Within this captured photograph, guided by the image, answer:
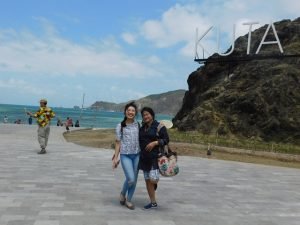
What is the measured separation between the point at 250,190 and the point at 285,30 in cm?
2980

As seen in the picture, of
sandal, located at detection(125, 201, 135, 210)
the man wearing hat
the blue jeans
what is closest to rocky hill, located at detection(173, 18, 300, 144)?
the man wearing hat

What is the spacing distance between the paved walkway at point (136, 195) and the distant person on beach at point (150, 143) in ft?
2.07

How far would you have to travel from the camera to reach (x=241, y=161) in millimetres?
17375

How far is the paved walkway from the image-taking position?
6797 millimetres

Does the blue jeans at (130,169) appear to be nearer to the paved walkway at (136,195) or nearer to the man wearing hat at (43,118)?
the paved walkway at (136,195)

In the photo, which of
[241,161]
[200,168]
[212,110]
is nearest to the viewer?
[200,168]

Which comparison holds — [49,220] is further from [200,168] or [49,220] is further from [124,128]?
[200,168]

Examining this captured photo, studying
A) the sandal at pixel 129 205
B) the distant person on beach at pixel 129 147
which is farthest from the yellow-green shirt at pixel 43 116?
the sandal at pixel 129 205

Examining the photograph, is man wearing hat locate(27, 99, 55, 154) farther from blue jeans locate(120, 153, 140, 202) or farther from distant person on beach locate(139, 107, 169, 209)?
distant person on beach locate(139, 107, 169, 209)

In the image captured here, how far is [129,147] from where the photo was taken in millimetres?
7445

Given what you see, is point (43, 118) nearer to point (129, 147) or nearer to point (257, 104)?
point (129, 147)

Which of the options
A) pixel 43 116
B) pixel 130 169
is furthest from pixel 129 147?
pixel 43 116

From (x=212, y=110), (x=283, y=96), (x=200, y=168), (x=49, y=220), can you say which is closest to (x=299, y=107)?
(x=283, y=96)

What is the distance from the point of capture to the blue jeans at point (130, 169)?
289 inches
